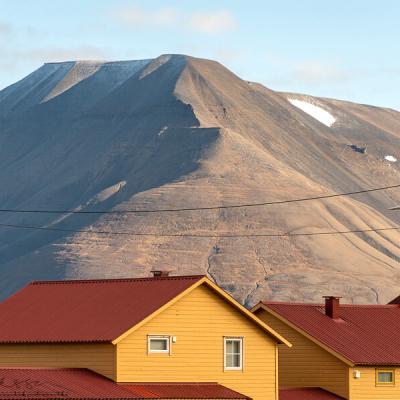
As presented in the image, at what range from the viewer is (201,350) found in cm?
4353

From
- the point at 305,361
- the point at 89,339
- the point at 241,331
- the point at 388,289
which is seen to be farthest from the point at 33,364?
the point at 388,289

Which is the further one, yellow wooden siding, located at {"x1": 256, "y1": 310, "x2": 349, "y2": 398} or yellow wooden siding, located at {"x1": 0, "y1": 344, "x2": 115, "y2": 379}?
yellow wooden siding, located at {"x1": 256, "y1": 310, "x2": 349, "y2": 398}

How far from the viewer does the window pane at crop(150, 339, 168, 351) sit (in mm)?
42406

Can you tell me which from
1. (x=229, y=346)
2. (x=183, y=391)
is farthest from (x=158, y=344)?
(x=229, y=346)

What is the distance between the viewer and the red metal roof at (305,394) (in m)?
47.3

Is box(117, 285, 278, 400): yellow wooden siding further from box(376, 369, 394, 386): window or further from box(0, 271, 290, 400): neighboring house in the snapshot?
box(376, 369, 394, 386): window

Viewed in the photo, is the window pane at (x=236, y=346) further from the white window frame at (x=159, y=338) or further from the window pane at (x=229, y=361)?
the white window frame at (x=159, y=338)

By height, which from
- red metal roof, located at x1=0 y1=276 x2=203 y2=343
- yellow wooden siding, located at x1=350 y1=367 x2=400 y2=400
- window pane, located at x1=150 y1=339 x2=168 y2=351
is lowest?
yellow wooden siding, located at x1=350 y1=367 x2=400 y2=400

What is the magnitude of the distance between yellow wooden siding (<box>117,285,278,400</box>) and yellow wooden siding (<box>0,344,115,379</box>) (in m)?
0.50

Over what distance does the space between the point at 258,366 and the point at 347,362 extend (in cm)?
472

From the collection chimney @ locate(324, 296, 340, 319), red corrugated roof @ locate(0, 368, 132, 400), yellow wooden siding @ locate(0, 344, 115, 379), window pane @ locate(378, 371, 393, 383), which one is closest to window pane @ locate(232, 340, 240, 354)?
yellow wooden siding @ locate(0, 344, 115, 379)

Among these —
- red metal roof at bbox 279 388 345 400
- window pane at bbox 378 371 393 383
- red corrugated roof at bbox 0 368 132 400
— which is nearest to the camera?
red corrugated roof at bbox 0 368 132 400

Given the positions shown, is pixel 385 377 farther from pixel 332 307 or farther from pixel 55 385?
pixel 55 385

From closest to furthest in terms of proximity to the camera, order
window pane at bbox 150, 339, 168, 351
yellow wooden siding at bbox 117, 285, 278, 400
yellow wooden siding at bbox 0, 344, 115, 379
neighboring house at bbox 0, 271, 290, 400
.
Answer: neighboring house at bbox 0, 271, 290, 400, yellow wooden siding at bbox 0, 344, 115, 379, yellow wooden siding at bbox 117, 285, 278, 400, window pane at bbox 150, 339, 168, 351
